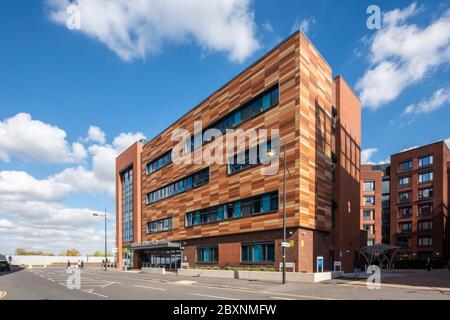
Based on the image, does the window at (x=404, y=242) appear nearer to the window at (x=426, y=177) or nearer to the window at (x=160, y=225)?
the window at (x=426, y=177)

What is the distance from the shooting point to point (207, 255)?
1496 inches

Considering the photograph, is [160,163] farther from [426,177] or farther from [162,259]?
[426,177]

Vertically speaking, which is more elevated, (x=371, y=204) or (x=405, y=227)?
(x=371, y=204)

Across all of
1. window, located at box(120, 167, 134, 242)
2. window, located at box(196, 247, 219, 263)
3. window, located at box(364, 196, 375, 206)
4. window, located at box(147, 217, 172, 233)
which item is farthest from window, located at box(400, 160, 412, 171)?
window, located at box(196, 247, 219, 263)

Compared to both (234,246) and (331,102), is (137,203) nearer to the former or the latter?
(234,246)

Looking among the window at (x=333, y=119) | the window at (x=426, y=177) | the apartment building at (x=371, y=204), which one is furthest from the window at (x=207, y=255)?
the window at (x=426, y=177)

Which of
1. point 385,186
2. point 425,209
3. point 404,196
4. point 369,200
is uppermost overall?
point 385,186

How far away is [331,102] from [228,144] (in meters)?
10.1

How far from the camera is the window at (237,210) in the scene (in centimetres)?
3058

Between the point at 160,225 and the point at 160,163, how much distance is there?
27.2 feet

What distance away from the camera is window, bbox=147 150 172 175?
48.8 meters

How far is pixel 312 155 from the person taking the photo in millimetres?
30188

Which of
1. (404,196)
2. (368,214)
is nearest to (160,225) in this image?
(368,214)

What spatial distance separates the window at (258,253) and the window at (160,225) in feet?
53.1
